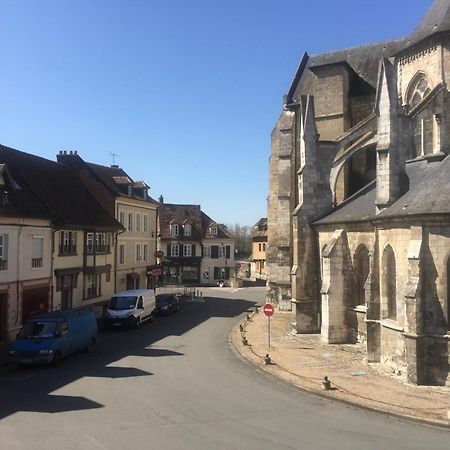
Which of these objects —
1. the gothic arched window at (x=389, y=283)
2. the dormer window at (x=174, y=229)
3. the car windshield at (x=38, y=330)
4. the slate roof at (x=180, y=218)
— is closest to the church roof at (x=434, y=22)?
the gothic arched window at (x=389, y=283)

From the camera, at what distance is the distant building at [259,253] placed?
73062 mm

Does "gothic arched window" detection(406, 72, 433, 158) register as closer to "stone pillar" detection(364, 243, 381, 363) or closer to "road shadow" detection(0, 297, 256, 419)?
"stone pillar" detection(364, 243, 381, 363)

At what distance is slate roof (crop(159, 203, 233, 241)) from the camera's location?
61300 mm

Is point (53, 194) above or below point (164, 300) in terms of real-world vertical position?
above

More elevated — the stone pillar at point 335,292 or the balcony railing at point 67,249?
the balcony railing at point 67,249

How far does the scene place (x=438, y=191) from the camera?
16125 millimetres

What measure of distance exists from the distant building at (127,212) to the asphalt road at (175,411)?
17339 millimetres

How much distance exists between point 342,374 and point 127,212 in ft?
82.4

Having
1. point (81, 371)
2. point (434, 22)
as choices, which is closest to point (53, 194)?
point (81, 371)

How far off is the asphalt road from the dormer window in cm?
4149

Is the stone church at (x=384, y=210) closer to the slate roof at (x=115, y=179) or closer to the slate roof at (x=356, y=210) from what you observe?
the slate roof at (x=356, y=210)

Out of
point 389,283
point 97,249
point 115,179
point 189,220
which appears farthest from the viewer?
point 189,220

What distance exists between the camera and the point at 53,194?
28.6 meters

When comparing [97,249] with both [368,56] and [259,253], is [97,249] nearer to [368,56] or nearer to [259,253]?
[368,56]
